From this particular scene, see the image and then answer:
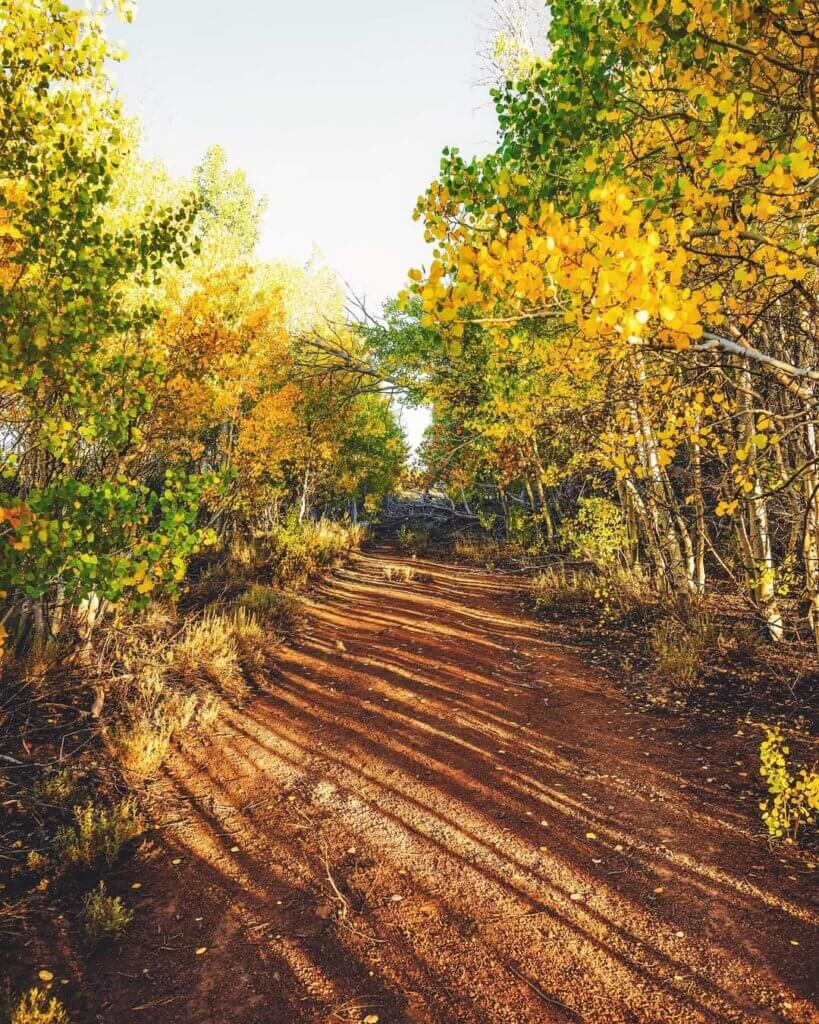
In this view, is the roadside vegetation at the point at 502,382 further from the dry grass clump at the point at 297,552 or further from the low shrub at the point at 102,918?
the dry grass clump at the point at 297,552

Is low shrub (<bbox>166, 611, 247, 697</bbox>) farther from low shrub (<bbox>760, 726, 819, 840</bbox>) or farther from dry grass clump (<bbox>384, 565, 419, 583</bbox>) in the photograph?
dry grass clump (<bbox>384, 565, 419, 583</bbox>)

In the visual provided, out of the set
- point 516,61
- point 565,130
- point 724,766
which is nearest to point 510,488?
point 516,61

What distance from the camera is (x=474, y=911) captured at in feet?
11.2

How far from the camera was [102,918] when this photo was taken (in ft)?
10.5

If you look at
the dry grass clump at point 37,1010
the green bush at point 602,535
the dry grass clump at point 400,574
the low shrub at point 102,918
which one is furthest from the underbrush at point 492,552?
the dry grass clump at point 37,1010

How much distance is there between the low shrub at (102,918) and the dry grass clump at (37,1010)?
1.19 feet

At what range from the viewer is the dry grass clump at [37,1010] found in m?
2.52

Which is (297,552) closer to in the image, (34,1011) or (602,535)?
(602,535)

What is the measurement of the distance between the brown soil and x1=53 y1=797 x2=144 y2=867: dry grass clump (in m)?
0.18

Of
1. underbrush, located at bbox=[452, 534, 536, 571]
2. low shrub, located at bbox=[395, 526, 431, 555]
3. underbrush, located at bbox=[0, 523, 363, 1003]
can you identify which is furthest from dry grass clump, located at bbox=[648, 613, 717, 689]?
low shrub, located at bbox=[395, 526, 431, 555]

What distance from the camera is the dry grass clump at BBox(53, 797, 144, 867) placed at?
3670mm

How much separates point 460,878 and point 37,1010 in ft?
7.71

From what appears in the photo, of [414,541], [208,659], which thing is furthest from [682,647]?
[414,541]

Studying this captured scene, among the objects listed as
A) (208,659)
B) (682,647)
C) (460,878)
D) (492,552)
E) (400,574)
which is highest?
(492,552)
